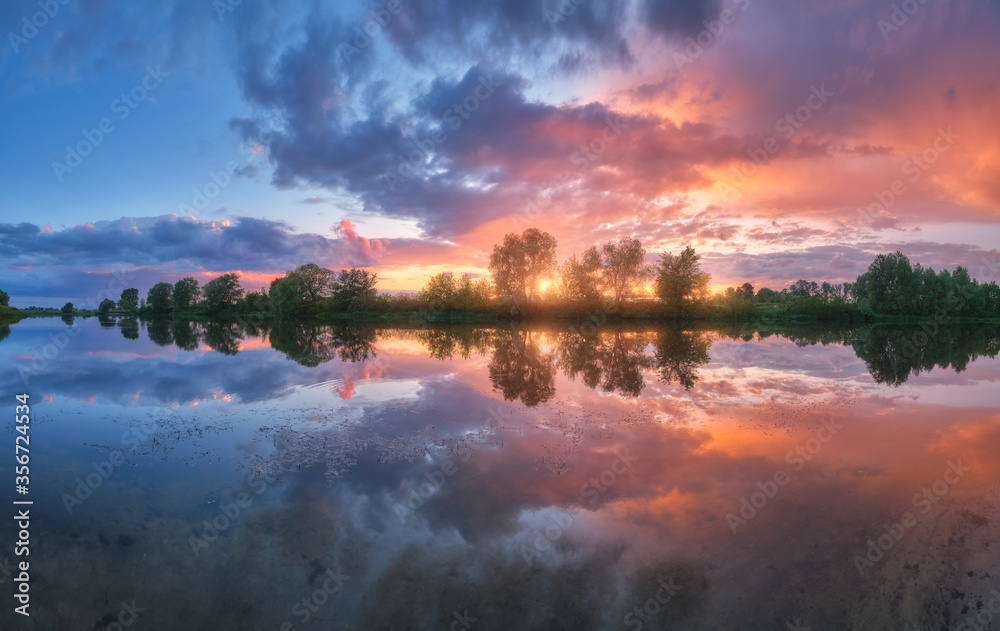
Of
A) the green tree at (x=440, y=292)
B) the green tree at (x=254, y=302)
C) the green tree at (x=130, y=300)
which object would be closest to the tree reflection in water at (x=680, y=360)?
the green tree at (x=440, y=292)

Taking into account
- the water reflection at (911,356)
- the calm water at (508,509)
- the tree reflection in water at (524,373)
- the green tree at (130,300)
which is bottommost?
the water reflection at (911,356)

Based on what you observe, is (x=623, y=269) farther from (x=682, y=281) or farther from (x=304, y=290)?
(x=304, y=290)

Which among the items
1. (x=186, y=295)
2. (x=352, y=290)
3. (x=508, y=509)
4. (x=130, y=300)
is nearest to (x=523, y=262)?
(x=352, y=290)

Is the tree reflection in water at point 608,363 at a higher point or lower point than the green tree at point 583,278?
lower

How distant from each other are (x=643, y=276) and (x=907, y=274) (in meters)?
47.7

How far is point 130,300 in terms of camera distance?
503 feet

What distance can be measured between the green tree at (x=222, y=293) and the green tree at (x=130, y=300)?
227ft

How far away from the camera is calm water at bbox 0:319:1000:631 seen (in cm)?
505

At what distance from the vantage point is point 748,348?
32.6 m

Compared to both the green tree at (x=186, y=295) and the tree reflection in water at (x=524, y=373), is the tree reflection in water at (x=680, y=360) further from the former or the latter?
the green tree at (x=186, y=295)

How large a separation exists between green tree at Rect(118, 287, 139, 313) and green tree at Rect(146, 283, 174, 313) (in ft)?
97.1

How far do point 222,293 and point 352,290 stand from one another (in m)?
51.9

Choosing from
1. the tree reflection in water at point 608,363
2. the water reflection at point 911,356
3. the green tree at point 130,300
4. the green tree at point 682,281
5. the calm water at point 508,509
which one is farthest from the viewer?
the green tree at point 130,300

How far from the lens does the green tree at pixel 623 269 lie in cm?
6881
